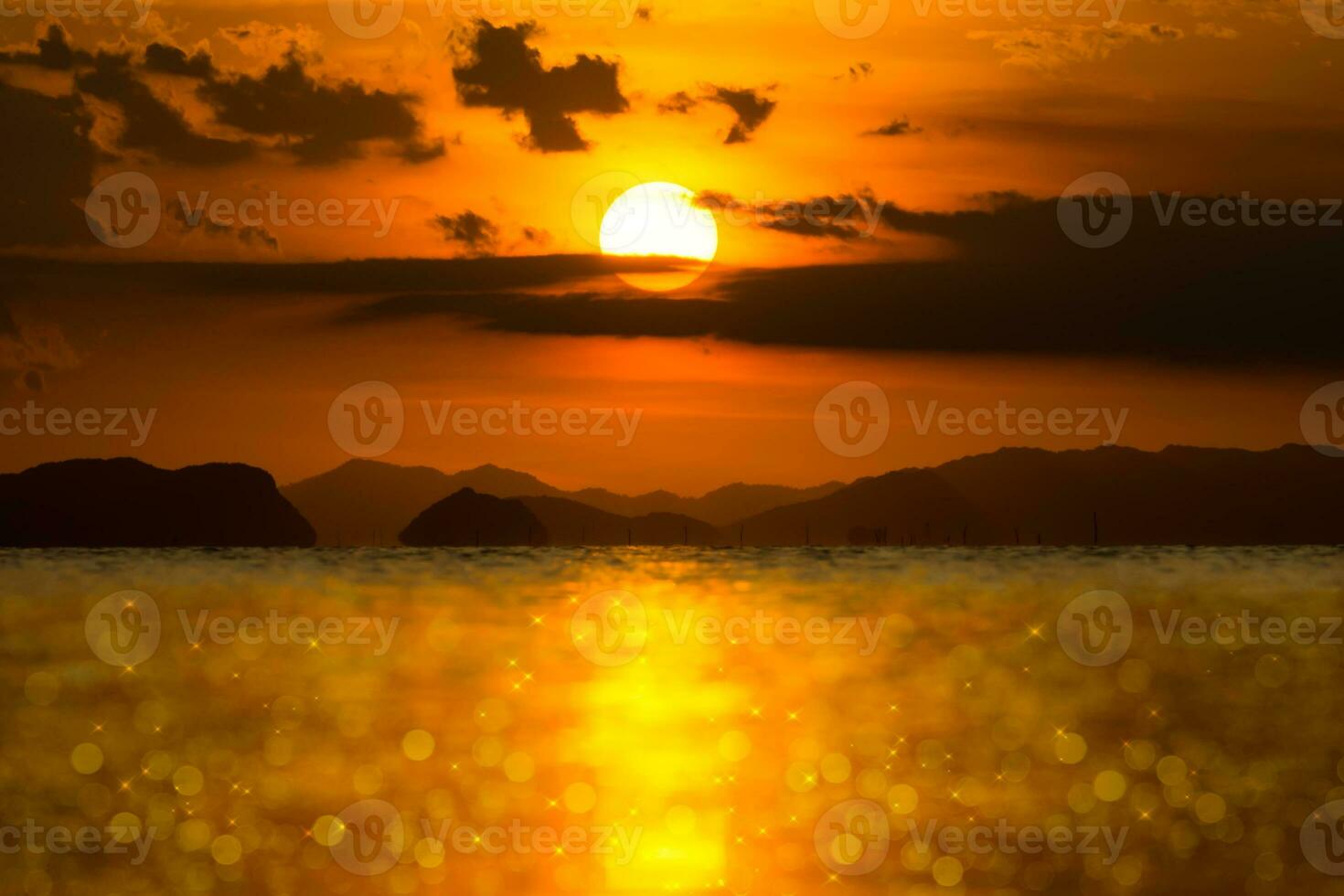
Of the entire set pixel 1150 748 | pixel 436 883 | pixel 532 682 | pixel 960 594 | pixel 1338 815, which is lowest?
pixel 436 883

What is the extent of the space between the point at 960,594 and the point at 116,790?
152 metres

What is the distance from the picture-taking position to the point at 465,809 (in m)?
34.2

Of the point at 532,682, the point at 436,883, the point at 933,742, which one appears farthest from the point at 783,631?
the point at 436,883

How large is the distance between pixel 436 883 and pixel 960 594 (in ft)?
523

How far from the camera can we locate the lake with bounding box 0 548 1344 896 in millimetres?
27781

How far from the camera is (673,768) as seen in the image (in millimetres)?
38938

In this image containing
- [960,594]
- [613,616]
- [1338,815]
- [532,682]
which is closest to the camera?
[1338,815]

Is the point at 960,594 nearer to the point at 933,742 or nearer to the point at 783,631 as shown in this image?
the point at 783,631

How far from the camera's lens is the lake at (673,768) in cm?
2778

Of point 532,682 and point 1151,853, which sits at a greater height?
point 532,682

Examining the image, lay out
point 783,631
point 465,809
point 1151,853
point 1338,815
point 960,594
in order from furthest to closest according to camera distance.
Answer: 1. point 960,594
2. point 783,631
3. point 465,809
4. point 1338,815
5. point 1151,853

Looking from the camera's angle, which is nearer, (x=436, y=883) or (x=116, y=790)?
(x=436, y=883)

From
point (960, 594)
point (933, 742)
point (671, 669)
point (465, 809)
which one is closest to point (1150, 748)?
point (933, 742)

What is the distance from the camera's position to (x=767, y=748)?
43.2 m
